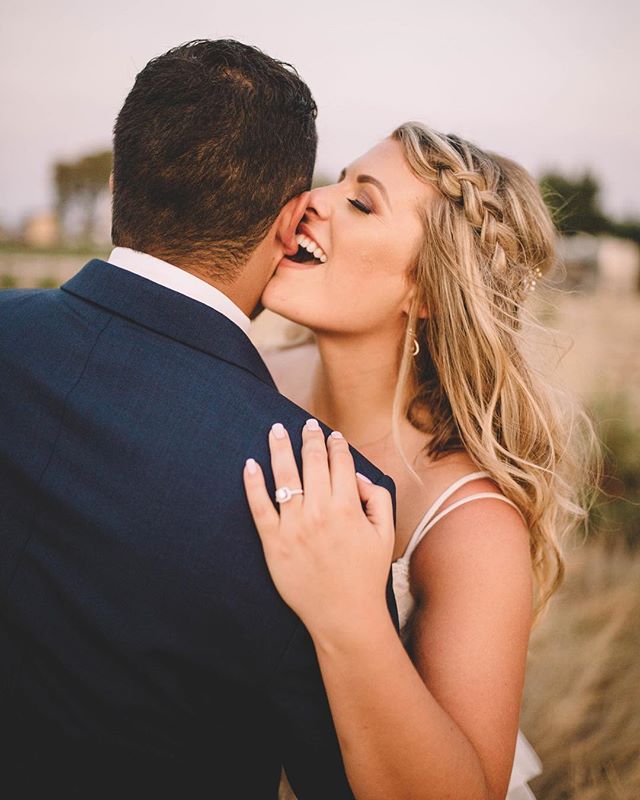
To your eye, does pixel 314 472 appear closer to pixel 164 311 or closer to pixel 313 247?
pixel 164 311

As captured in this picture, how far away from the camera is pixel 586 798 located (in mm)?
3348

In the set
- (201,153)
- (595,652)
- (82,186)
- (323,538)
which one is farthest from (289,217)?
(82,186)

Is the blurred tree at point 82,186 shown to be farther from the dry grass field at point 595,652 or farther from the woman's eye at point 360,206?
the woman's eye at point 360,206

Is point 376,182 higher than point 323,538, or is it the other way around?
point 376,182

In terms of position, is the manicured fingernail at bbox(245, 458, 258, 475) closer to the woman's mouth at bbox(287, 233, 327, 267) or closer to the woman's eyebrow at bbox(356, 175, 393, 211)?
the woman's mouth at bbox(287, 233, 327, 267)

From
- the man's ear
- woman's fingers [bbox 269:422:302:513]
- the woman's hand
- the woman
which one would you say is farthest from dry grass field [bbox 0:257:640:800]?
woman's fingers [bbox 269:422:302:513]

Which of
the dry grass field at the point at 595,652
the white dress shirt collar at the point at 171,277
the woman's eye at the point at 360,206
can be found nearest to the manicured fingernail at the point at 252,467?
the white dress shirt collar at the point at 171,277

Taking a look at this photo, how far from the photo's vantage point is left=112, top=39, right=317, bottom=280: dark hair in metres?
1.69

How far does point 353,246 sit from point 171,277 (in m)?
1.11

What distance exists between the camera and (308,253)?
2.83 meters

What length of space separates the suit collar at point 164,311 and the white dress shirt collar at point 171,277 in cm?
6

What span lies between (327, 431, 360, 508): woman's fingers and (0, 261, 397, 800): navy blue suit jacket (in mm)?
100

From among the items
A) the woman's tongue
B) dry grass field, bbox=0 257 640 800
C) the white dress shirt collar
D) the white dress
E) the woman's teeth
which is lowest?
dry grass field, bbox=0 257 640 800

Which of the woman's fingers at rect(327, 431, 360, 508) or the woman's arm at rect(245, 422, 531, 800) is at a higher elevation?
the woman's fingers at rect(327, 431, 360, 508)
